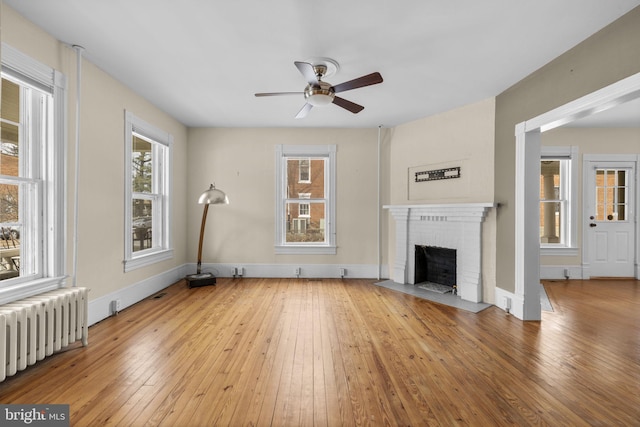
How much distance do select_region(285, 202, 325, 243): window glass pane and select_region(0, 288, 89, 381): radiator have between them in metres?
3.16

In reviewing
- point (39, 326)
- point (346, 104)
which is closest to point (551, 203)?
point (346, 104)

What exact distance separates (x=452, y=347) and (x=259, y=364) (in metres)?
1.70

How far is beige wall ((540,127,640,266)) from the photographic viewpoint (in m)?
5.05

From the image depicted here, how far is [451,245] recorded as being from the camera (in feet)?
13.7

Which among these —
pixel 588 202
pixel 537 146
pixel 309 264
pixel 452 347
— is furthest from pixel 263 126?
pixel 588 202

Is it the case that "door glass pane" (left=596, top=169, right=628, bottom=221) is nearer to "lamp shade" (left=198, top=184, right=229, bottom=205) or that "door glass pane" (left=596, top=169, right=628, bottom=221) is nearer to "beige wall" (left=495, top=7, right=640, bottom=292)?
"beige wall" (left=495, top=7, right=640, bottom=292)

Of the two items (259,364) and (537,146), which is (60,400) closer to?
(259,364)

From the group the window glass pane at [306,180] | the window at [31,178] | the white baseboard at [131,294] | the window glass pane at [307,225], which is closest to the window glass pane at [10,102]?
the window at [31,178]

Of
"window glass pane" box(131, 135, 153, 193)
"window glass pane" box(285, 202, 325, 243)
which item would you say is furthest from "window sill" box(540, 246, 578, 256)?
"window glass pane" box(131, 135, 153, 193)

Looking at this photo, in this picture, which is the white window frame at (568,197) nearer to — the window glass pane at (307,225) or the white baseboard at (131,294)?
the window glass pane at (307,225)

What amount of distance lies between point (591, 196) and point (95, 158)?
7641mm

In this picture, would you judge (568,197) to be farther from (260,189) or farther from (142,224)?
(142,224)

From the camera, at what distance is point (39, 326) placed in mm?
2080

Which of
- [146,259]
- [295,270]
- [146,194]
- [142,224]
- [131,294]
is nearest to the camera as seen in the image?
[131,294]
